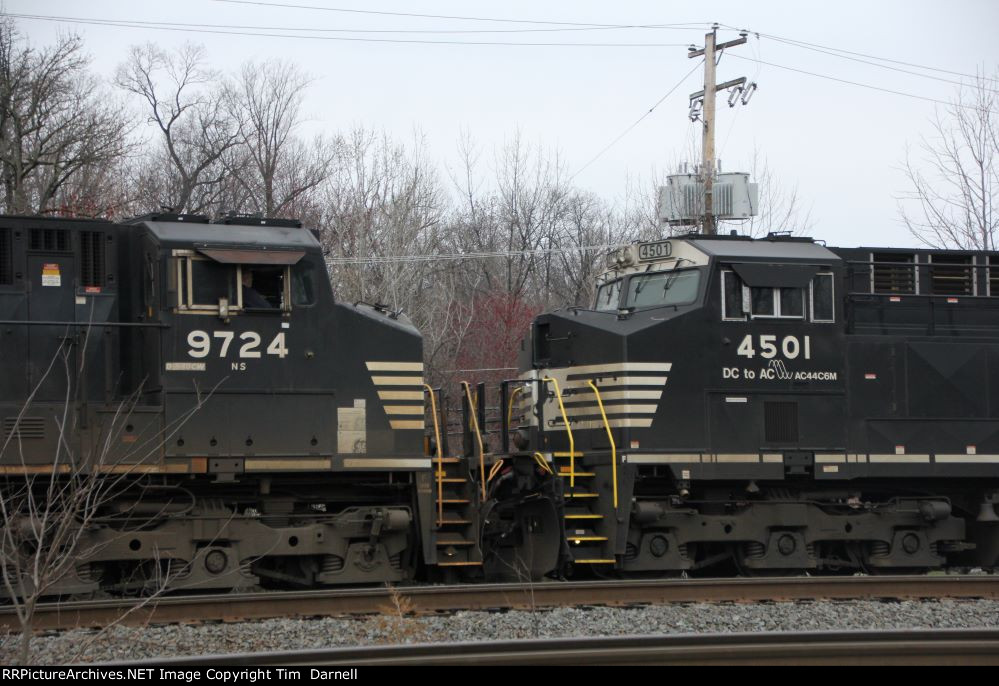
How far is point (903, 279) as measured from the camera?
1481 cm

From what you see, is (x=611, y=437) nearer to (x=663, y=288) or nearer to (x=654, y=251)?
(x=663, y=288)

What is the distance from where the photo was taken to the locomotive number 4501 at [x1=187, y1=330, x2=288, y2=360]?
38.1ft

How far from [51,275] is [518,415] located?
21.5ft

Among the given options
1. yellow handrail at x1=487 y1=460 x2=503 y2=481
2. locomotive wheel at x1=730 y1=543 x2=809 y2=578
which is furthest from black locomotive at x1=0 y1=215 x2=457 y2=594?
locomotive wheel at x1=730 y1=543 x2=809 y2=578

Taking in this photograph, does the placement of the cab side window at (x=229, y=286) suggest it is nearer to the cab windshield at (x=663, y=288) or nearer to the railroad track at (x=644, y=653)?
the cab windshield at (x=663, y=288)

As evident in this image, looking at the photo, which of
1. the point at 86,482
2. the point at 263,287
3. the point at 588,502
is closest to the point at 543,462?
the point at 588,502

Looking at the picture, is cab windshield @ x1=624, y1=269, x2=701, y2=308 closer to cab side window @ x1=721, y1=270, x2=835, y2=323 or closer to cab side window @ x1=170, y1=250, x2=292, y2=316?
cab side window @ x1=721, y1=270, x2=835, y2=323

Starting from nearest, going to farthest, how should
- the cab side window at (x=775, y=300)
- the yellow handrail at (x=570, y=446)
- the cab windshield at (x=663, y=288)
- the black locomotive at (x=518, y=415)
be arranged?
the black locomotive at (x=518, y=415) < the yellow handrail at (x=570, y=446) < the cab side window at (x=775, y=300) < the cab windshield at (x=663, y=288)

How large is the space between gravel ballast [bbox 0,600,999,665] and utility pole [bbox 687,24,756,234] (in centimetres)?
1582

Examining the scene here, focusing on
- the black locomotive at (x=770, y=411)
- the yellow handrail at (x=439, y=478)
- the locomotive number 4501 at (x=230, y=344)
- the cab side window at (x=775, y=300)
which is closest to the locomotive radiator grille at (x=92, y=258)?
the locomotive number 4501 at (x=230, y=344)

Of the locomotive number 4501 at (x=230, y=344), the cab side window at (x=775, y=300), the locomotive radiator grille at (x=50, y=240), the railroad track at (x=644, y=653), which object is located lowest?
the railroad track at (x=644, y=653)

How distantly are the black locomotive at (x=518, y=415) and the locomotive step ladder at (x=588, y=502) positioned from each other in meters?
0.04

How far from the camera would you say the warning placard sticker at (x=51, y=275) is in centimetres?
1157

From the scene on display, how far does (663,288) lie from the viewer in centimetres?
1430
